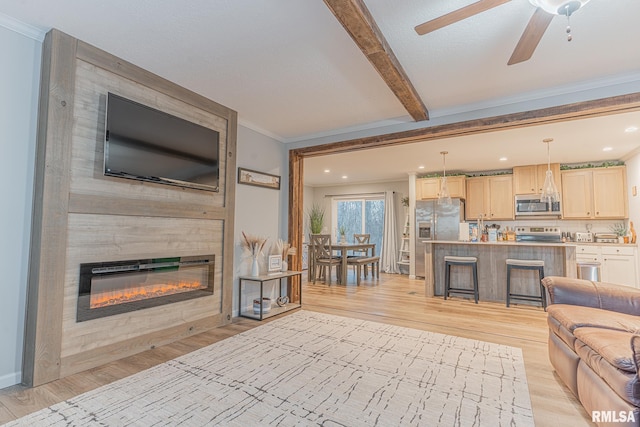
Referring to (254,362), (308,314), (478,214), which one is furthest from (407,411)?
(478,214)

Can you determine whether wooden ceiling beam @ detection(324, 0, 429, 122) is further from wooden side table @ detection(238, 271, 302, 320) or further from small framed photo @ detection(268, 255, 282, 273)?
wooden side table @ detection(238, 271, 302, 320)

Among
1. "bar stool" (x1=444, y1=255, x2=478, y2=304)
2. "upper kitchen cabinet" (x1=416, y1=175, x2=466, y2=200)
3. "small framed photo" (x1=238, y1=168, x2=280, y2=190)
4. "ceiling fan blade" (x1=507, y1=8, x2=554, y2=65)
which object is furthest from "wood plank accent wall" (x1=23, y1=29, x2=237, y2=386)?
"upper kitchen cabinet" (x1=416, y1=175, x2=466, y2=200)

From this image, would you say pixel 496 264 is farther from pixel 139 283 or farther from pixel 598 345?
pixel 139 283

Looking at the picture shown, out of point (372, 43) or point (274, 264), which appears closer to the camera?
point (372, 43)

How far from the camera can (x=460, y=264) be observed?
195 inches

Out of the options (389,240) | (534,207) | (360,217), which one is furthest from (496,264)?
(360,217)

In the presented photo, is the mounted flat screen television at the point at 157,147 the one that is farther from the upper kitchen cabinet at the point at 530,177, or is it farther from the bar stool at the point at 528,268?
the upper kitchen cabinet at the point at 530,177

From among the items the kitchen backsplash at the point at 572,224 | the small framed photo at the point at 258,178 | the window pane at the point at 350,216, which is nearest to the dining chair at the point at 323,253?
the small framed photo at the point at 258,178

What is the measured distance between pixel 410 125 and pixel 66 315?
3.92 meters

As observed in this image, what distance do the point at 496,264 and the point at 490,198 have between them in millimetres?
2284

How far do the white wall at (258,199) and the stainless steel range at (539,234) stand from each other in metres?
4.68

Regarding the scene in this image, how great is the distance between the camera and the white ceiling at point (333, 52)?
207 centimetres

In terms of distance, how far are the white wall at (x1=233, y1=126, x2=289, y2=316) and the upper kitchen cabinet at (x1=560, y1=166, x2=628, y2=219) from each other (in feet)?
18.1

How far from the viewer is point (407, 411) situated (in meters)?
1.88
